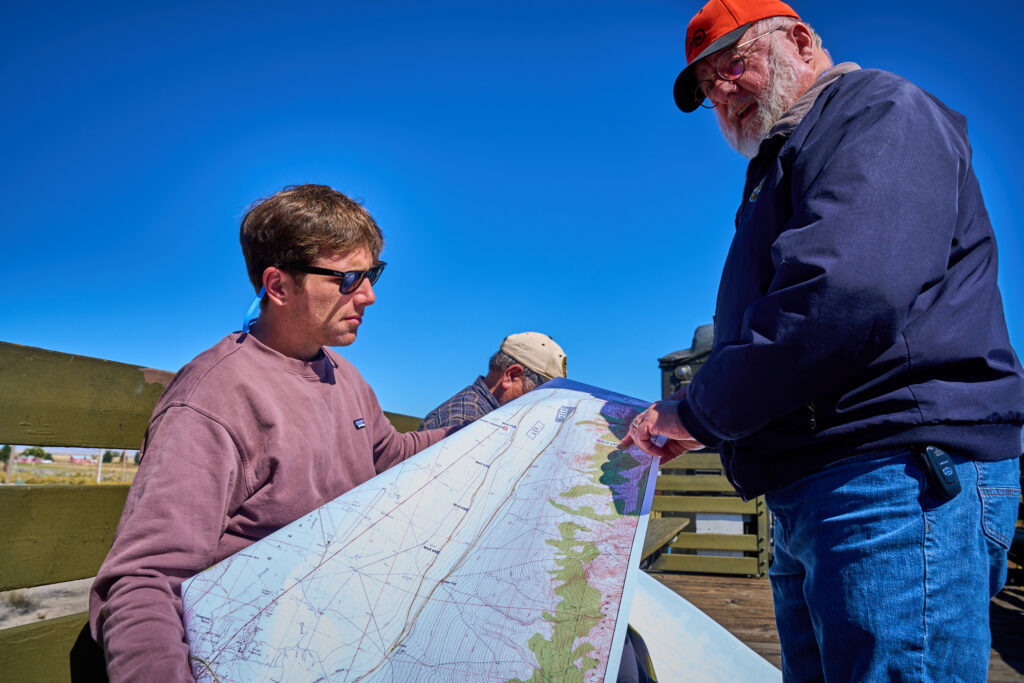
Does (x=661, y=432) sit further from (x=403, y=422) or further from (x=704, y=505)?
(x=704, y=505)

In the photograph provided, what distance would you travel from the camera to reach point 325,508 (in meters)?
1.29

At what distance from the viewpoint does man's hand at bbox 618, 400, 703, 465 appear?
48.5 inches

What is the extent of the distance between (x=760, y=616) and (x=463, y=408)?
7.60 feet

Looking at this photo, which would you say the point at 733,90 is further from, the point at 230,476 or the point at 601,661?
the point at 230,476

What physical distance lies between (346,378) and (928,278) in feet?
4.86

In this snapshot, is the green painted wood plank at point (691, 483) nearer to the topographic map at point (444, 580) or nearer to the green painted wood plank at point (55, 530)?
the topographic map at point (444, 580)

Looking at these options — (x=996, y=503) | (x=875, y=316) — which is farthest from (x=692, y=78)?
(x=996, y=503)

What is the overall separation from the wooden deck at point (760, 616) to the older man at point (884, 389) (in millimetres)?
1956

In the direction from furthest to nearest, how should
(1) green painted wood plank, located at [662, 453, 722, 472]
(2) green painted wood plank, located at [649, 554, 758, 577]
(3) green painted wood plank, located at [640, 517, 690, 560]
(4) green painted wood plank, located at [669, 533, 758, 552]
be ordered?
1. (1) green painted wood plank, located at [662, 453, 722, 472]
2. (4) green painted wood plank, located at [669, 533, 758, 552]
3. (2) green painted wood plank, located at [649, 554, 758, 577]
4. (3) green painted wood plank, located at [640, 517, 690, 560]

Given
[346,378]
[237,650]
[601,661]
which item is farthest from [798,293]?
[346,378]

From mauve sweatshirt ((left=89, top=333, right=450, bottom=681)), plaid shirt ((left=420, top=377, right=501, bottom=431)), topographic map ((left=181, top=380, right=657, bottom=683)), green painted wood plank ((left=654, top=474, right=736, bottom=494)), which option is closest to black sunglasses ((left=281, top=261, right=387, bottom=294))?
mauve sweatshirt ((left=89, top=333, right=450, bottom=681))

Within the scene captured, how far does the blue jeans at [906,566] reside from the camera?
0.98 meters

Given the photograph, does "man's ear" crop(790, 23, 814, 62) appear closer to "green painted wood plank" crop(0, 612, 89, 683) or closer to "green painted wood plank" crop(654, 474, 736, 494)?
"green painted wood plank" crop(0, 612, 89, 683)

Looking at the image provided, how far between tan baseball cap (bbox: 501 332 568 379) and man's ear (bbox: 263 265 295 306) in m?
1.81
